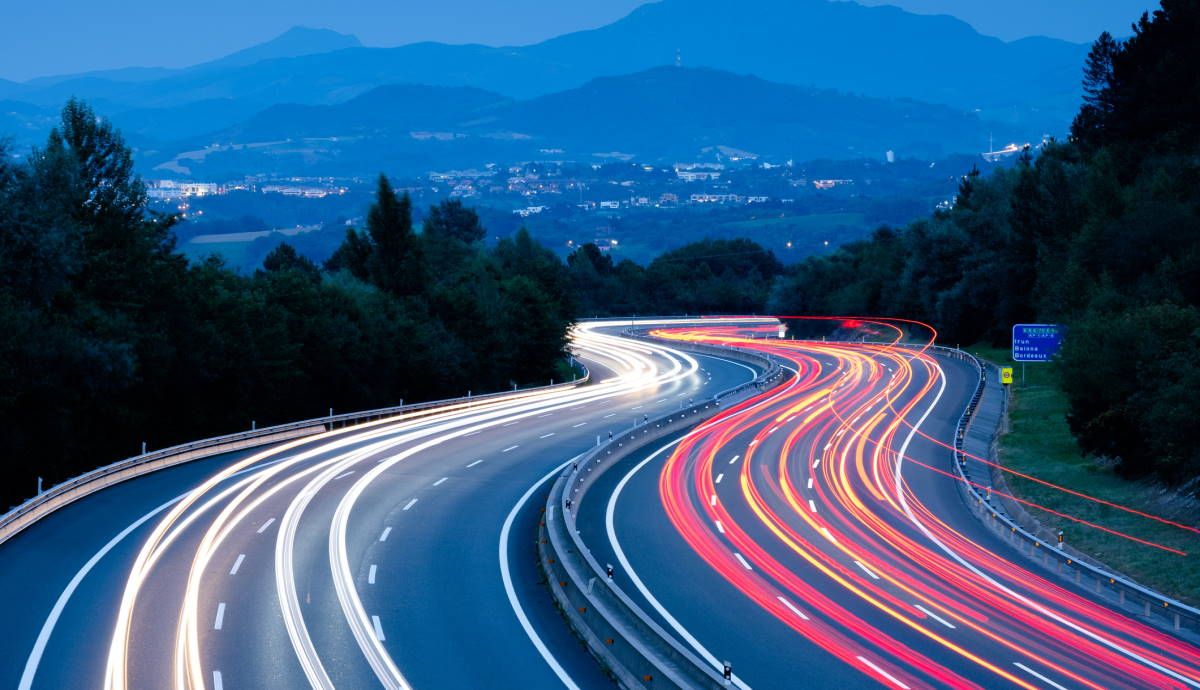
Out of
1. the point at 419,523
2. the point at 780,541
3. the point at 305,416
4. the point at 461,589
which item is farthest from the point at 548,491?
the point at 305,416

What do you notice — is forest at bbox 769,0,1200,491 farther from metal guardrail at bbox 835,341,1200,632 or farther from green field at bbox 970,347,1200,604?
metal guardrail at bbox 835,341,1200,632

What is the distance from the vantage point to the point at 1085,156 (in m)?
95.2

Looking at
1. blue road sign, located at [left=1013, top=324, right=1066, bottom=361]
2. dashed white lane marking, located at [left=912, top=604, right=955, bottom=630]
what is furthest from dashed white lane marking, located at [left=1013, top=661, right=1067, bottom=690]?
blue road sign, located at [left=1013, top=324, right=1066, bottom=361]

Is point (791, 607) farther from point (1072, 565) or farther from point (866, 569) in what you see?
point (1072, 565)

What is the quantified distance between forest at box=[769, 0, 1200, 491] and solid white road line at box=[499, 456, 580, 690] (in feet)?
59.1

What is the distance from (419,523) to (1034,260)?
79269 millimetres

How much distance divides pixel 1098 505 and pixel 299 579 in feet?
77.6

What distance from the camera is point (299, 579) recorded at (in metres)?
25.6

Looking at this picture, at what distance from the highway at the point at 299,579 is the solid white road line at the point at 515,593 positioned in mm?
52

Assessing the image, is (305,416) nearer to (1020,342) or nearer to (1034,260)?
(1020,342)

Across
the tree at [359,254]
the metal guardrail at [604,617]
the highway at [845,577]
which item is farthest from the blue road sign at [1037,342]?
the tree at [359,254]

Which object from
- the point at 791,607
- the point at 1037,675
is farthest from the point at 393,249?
the point at 1037,675

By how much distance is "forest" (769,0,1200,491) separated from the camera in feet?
133

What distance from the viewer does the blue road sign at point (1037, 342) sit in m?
64.0
